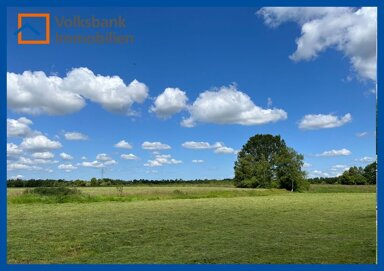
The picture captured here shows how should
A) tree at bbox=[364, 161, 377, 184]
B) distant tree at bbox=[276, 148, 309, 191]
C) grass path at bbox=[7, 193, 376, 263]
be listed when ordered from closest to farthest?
grass path at bbox=[7, 193, 376, 263]
distant tree at bbox=[276, 148, 309, 191]
tree at bbox=[364, 161, 377, 184]

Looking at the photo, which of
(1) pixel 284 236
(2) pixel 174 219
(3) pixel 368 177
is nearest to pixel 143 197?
(2) pixel 174 219

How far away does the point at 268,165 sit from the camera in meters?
58.3

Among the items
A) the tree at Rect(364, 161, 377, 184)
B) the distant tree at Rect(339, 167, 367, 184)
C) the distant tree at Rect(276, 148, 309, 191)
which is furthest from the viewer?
the distant tree at Rect(339, 167, 367, 184)

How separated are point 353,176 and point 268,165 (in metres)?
16.9

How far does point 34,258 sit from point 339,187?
55.1m

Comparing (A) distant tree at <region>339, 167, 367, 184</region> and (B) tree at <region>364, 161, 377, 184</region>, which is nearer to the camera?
(B) tree at <region>364, 161, 377, 184</region>

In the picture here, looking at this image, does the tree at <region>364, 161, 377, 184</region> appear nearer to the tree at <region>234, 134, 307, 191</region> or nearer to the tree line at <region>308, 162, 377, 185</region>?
the tree line at <region>308, 162, 377, 185</region>

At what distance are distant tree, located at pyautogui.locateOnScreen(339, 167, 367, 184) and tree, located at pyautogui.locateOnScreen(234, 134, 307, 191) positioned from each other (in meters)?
12.0

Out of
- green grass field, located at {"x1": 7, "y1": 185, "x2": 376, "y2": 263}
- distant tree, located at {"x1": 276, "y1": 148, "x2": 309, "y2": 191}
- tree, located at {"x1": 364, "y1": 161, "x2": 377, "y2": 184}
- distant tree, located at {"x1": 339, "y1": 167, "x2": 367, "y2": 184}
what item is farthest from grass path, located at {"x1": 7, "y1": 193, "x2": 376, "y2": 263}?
distant tree, located at {"x1": 339, "y1": 167, "x2": 367, "y2": 184}

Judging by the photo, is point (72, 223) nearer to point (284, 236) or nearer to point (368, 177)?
point (284, 236)

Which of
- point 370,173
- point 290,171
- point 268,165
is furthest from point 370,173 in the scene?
point 268,165

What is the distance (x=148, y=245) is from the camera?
10.4m

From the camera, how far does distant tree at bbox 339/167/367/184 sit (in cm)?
6292

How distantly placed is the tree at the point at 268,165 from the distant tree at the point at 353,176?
12.0 meters
